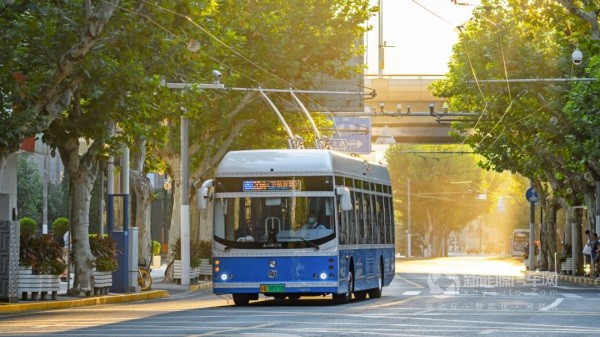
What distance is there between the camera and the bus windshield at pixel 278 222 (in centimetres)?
2909

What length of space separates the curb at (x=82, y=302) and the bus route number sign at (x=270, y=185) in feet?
16.3

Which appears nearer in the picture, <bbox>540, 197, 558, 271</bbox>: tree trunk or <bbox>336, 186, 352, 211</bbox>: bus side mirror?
<bbox>336, 186, 352, 211</bbox>: bus side mirror

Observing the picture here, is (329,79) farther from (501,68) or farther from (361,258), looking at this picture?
(361,258)

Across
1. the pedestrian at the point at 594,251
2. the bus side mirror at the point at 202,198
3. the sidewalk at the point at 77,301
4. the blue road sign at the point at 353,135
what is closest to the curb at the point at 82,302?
the sidewalk at the point at 77,301

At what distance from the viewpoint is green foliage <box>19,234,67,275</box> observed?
105 ft

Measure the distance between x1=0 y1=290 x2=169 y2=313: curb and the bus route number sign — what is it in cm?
497

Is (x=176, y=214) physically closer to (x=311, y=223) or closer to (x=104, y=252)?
(x=104, y=252)

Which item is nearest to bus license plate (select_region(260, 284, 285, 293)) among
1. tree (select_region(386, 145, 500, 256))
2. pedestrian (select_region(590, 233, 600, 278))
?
pedestrian (select_region(590, 233, 600, 278))

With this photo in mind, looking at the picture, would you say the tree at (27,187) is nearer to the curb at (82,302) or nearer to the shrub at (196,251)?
the shrub at (196,251)

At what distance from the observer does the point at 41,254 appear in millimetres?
32281

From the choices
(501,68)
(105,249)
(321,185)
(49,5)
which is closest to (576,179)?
(501,68)

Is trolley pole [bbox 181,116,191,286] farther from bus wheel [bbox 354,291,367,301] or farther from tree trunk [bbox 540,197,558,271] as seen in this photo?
tree trunk [bbox 540,197,558,271]

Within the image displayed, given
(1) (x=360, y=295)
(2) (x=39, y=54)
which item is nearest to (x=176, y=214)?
(1) (x=360, y=295)

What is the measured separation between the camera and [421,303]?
30438 millimetres
